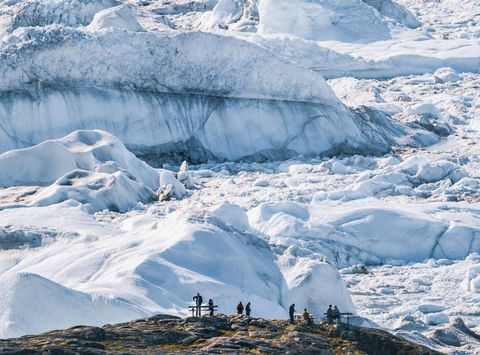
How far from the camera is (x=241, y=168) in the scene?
51500mm

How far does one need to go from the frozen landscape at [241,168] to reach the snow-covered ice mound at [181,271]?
0.20ft

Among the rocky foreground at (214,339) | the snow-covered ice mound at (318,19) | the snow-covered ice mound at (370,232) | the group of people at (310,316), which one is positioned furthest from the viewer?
the snow-covered ice mound at (318,19)

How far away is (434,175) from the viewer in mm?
48750

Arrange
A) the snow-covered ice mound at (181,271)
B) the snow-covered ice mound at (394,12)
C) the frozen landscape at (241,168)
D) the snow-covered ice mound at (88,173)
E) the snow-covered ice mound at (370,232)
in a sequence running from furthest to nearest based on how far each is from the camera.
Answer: the snow-covered ice mound at (394,12) → the snow-covered ice mound at (88,173) → the snow-covered ice mound at (370,232) → the frozen landscape at (241,168) → the snow-covered ice mound at (181,271)

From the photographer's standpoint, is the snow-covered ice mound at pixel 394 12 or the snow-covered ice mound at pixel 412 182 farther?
the snow-covered ice mound at pixel 394 12

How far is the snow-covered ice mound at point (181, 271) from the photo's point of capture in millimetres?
30656

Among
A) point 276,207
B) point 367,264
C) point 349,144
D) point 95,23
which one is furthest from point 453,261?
point 95,23

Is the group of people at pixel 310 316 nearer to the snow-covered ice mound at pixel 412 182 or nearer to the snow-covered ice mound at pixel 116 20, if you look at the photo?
the snow-covered ice mound at pixel 412 182

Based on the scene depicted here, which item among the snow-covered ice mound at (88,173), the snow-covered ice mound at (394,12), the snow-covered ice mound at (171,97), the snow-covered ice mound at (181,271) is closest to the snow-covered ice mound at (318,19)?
the snow-covered ice mound at (394,12)

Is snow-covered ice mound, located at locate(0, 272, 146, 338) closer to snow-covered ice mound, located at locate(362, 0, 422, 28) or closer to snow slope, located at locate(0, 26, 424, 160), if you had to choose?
snow slope, located at locate(0, 26, 424, 160)

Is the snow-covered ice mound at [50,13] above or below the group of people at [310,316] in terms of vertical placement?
below

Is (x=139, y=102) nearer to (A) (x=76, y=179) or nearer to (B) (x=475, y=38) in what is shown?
(A) (x=76, y=179)

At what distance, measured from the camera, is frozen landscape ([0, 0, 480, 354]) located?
33.0 metres

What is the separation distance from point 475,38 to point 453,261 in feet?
116
